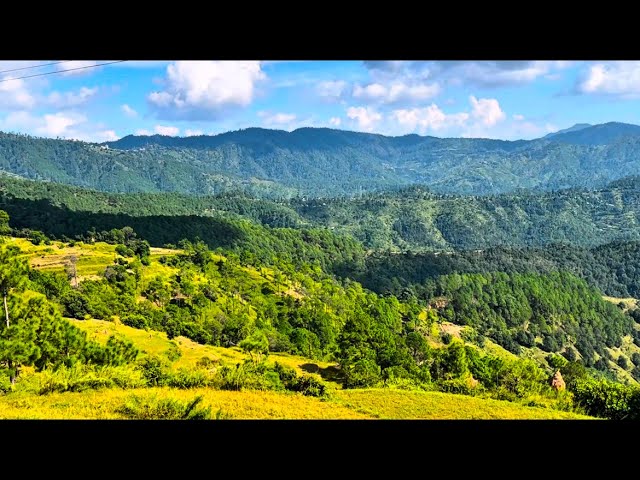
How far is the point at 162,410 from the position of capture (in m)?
8.66

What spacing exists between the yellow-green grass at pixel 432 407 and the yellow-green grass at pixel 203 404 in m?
0.78

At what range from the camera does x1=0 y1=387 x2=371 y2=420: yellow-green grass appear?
9.70m

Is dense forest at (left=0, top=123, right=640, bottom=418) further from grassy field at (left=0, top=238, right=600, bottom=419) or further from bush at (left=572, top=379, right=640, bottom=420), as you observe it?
grassy field at (left=0, top=238, right=600, bottom=419)

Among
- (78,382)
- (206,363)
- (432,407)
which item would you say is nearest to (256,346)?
(206,363)

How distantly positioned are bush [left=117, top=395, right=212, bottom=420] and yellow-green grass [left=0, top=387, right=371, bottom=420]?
0.22 m

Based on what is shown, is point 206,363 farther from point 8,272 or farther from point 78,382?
point 78,382

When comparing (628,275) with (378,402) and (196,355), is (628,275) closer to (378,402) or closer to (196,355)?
(196,355)

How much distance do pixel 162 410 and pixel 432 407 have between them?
6.63m
